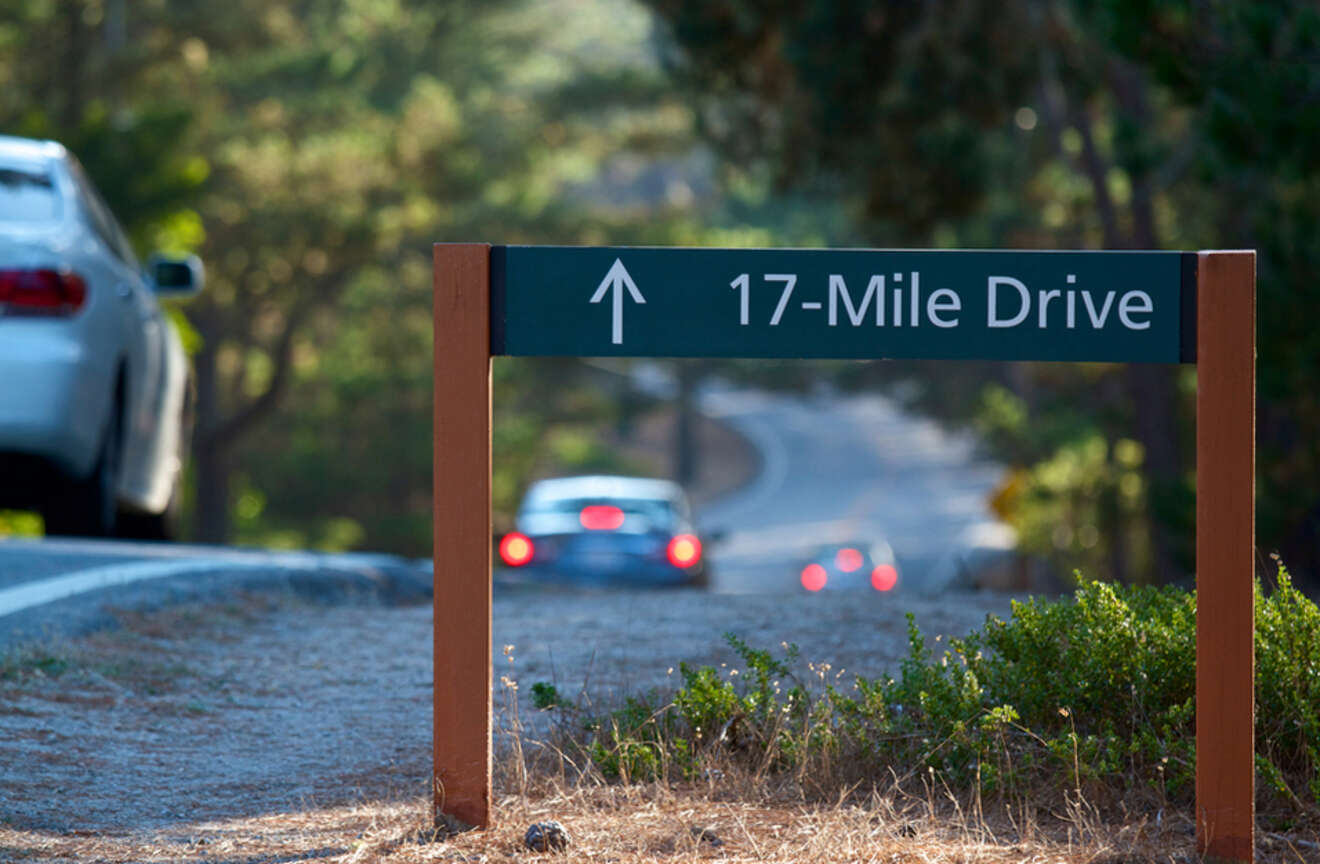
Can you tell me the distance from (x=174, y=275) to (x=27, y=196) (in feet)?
4.62

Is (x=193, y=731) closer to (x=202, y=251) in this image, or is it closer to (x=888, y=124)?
(x=888, y=124)

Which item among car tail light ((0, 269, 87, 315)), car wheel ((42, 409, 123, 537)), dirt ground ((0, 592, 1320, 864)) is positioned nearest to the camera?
dirt ground ((0, 592, 1320, 864))

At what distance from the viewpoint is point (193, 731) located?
5305 mm

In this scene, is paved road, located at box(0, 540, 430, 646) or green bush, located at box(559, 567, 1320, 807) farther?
paved road, located at box(0, 540, 430, 646)

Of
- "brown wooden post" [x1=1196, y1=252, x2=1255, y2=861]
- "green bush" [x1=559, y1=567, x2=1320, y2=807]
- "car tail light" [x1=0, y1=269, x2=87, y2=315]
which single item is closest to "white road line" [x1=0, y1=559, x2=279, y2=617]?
"car tail light" [x1=0, y1=269, x2=87, y2=315]

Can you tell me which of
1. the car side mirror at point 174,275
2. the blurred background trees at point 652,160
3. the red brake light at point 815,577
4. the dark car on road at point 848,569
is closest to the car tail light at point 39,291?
the car side mirror at point 174,275

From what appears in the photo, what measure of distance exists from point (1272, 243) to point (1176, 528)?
308 centimetres

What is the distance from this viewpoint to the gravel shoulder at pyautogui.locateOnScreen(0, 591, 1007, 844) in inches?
180

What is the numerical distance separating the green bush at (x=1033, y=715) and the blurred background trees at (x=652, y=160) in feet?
21.6

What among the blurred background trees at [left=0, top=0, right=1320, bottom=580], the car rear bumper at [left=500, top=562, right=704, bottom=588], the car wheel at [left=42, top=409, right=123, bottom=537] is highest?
the blurred background trees at [left=0, top=0, right=1320, bottom=580]

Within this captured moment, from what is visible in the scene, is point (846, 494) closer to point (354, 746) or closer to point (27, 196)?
point (27, 196)

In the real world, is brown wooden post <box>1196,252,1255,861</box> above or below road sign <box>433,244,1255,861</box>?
below

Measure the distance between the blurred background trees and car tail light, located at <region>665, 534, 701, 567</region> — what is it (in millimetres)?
3670

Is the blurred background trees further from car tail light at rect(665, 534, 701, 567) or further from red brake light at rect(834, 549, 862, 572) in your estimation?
car tail light at rect(665, 534, 701, 567)
